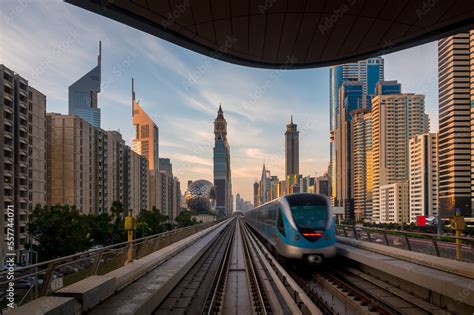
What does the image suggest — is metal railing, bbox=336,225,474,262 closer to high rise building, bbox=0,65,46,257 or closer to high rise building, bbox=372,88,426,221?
high rise building, bbox=0,65,46,257

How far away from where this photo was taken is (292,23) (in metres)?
10.0

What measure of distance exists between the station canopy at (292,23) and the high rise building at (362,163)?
144 metres

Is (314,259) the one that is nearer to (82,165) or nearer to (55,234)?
(55,234)

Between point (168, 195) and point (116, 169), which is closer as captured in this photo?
point (116, 169)

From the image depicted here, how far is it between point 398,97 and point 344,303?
153m

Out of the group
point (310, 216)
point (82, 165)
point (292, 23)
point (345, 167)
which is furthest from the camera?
point (345, 167)

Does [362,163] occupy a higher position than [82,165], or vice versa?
[362,163]

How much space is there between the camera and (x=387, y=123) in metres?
147

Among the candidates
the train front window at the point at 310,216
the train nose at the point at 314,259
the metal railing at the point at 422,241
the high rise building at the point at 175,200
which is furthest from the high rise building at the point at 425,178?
the train nose at the point at 314,259

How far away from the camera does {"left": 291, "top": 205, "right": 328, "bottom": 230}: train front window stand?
46.9 ft

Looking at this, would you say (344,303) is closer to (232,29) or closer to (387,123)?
(232,29)

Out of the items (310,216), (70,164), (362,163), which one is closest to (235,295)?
(310,216)

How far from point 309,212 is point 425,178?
4754 inches

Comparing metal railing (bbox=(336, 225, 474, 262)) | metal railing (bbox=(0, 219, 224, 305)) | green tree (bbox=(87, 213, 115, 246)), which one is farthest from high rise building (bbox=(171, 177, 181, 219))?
metal railing (bbox=(0, 219, 224, 305))
